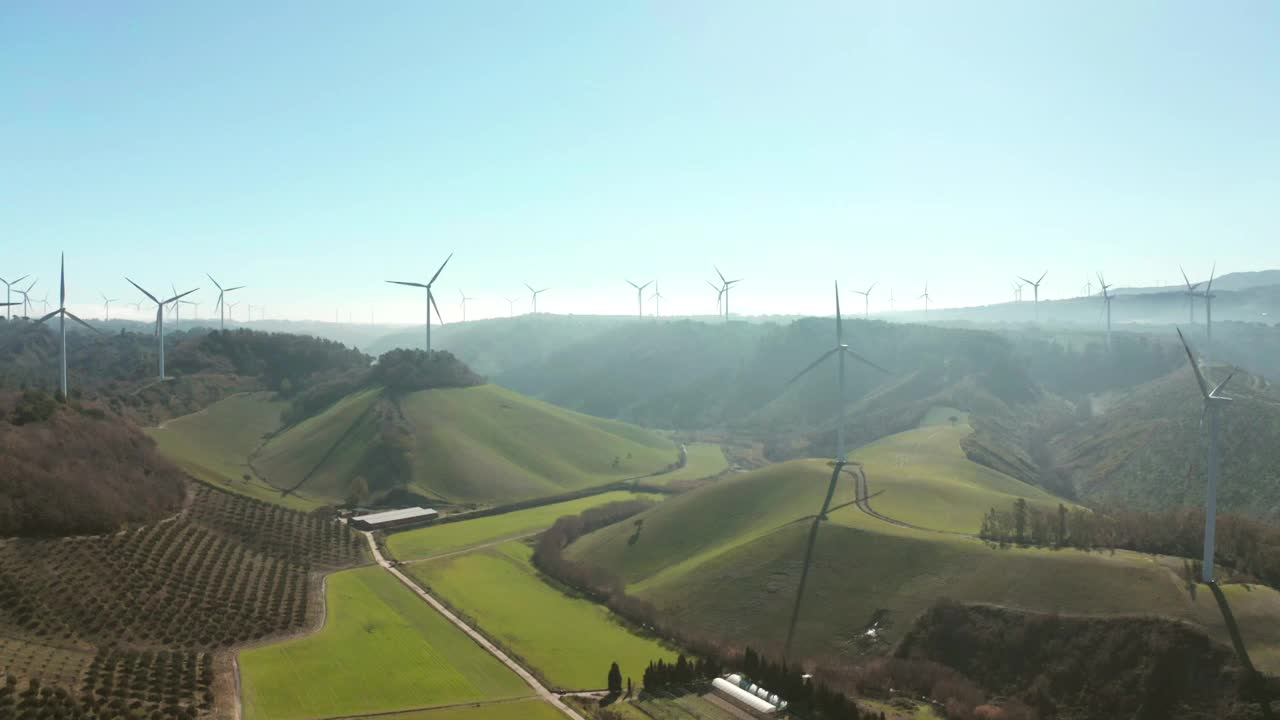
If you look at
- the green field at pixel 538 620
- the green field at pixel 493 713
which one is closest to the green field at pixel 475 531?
the green field at pixel 538 620

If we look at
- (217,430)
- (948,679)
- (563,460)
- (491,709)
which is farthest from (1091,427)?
(217,430)

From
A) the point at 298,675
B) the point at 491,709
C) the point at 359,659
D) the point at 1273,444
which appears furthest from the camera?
the point at 1273,444

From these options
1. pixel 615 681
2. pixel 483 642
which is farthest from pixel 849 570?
pixel 483 642

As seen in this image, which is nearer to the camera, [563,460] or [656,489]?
[656,489]

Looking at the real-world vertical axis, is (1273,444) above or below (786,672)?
above

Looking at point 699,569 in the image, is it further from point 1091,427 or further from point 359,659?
point 1091,427

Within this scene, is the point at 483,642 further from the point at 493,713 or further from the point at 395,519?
the point at 395,519
